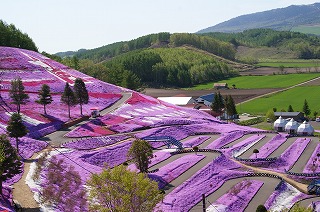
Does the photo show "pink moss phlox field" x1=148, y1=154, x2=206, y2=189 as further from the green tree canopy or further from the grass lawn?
the grass lawn

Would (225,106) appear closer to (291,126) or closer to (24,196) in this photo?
(291,126)

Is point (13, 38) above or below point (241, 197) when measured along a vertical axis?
above

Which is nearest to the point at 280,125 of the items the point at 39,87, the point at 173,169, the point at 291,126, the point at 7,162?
the point at 291,126

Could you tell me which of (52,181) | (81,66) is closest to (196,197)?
(52,181)

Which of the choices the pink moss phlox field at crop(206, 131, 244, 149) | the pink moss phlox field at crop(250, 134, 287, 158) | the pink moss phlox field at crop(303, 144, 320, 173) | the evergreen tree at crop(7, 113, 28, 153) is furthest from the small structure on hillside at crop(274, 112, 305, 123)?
the evergreen tree at crop(7, 113, 28, 153)

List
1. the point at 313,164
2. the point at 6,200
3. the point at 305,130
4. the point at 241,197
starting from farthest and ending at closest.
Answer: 1. the point at 305,130
2. the point at 313,164
3. the point at 241,197
4. the point at 6,200

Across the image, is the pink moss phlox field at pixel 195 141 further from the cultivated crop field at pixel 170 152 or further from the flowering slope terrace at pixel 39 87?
the flowering slope terrace at pixel 39 87

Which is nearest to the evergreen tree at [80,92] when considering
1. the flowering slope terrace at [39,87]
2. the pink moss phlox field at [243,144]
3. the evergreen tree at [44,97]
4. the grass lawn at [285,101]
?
the flowering slope terrace at [39,87]

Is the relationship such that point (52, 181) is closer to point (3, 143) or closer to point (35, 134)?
point (3, 143)
